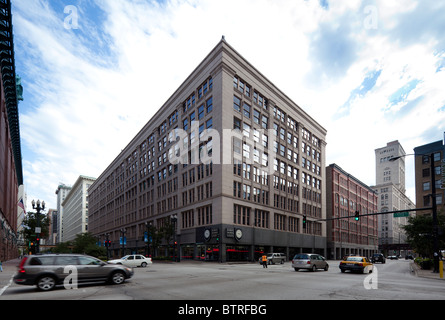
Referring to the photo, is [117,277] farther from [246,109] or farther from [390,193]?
[390,193]

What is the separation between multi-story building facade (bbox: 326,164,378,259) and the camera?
81312mm

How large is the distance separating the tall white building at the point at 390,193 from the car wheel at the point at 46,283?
126 meters

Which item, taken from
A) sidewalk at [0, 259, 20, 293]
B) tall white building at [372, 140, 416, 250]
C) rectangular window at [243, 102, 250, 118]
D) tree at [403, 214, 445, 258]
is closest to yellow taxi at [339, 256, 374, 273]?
tree at [403, 214, 445, 258]

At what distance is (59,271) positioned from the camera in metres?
13.5

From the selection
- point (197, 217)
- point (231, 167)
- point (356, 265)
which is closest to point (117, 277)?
point (356, 265)

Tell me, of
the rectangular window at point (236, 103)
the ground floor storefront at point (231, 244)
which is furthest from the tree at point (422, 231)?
the rectangular window at point (236, 103)

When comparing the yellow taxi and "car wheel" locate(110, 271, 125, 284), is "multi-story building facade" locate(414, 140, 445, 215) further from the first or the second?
"car wheel" locate(110, 271, 125, 284)

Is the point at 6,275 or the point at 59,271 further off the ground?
the point at 59,271

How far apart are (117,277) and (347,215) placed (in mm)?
86961

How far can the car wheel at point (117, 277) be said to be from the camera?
14797 mm

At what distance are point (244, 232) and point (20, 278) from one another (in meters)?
38.7
